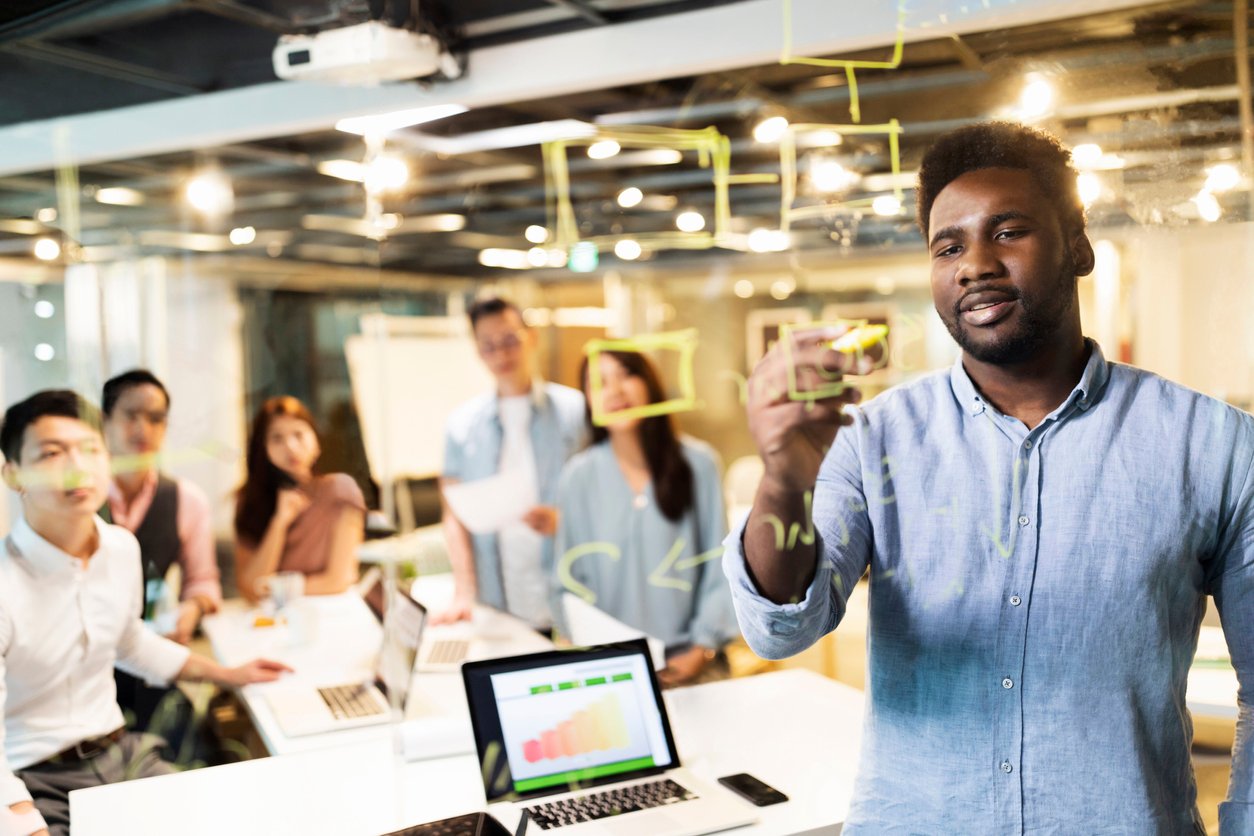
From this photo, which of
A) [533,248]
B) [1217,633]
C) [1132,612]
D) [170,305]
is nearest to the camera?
[1132,612]

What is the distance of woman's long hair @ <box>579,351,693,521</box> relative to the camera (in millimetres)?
2469

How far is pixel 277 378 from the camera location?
Result: 3.59m

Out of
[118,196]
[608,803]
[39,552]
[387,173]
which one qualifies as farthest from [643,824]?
[118,196]

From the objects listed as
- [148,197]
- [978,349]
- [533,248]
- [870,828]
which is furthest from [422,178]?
[870,828]

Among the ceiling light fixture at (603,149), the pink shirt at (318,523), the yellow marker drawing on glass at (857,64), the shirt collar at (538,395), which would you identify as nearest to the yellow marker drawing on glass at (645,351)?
the shirt collar at (538,395)

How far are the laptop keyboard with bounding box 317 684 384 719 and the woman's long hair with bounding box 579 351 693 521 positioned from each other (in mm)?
842

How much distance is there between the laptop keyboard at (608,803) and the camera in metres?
1.60

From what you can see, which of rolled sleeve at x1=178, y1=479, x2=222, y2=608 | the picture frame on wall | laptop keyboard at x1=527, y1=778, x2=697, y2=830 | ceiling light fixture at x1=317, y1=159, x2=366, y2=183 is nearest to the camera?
laptop keyboard at x1=527, y1=778, x2=697, y2=830

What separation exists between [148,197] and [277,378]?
81 centimetres

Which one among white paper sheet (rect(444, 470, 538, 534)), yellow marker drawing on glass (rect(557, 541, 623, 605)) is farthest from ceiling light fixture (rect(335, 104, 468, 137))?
yellow marker drawing on glass (rect(557, 541, 623, 605))

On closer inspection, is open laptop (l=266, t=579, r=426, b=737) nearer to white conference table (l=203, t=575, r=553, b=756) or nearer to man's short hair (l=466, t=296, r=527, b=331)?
white conference table (l=203, t=575, r=553, b=756)

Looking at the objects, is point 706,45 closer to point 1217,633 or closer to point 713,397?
point 713,397

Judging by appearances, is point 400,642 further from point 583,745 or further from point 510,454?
point 583,745

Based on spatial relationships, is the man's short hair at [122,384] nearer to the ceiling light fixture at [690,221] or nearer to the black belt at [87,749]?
the black belt at [87,749]
